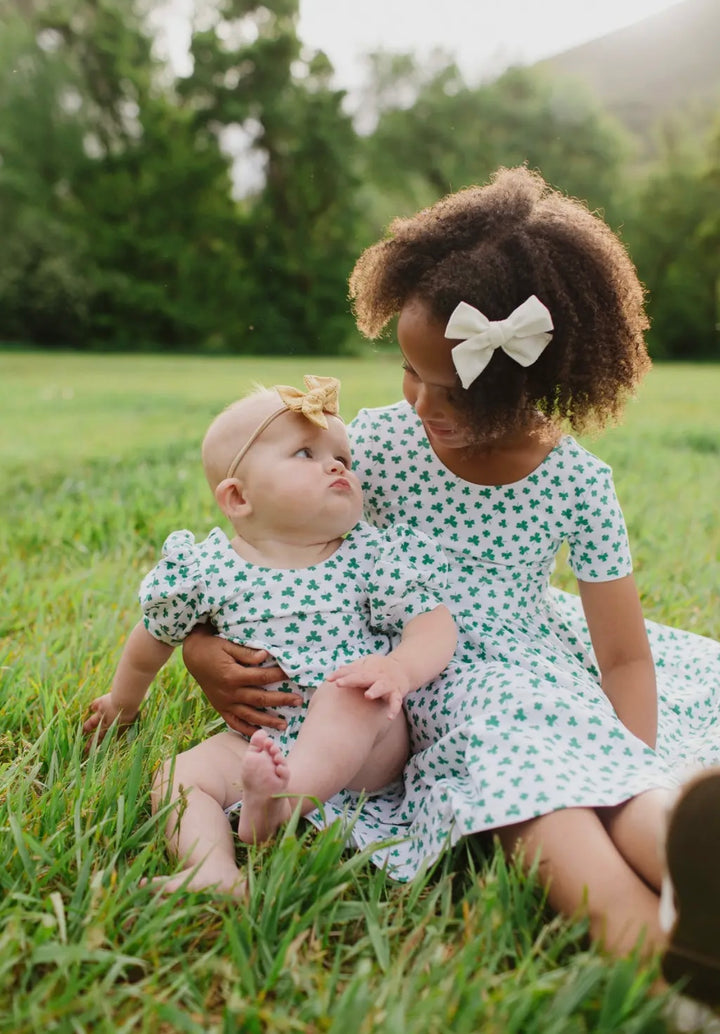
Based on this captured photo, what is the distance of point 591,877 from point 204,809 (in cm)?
58

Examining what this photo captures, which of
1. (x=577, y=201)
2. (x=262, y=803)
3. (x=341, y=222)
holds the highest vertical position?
(x=341, y=222)

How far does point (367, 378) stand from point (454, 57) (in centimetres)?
1843

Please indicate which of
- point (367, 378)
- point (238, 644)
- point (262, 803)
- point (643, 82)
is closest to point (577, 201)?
point (238, 644)

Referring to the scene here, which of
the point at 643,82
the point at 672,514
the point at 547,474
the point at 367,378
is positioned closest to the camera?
the point at 547,474

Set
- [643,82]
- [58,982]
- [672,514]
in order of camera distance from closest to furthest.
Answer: [58,982] → [672,514] → [643,82]

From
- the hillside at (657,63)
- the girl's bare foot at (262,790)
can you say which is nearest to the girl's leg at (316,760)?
the girl's bare foot at (262,790)

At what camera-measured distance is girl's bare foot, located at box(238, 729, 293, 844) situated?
1.34 metres

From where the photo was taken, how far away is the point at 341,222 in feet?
76.4

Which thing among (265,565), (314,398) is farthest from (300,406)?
(265,565)

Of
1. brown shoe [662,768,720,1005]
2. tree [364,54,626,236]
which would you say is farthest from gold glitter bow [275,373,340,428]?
tree [364,54,626,236]

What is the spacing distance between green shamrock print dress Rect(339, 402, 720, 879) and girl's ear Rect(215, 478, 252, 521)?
31 centimetres

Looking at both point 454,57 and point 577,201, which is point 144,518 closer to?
point 577,201

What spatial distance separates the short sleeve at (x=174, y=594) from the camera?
1.65 m

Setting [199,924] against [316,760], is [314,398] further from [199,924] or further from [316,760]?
[199,924]
